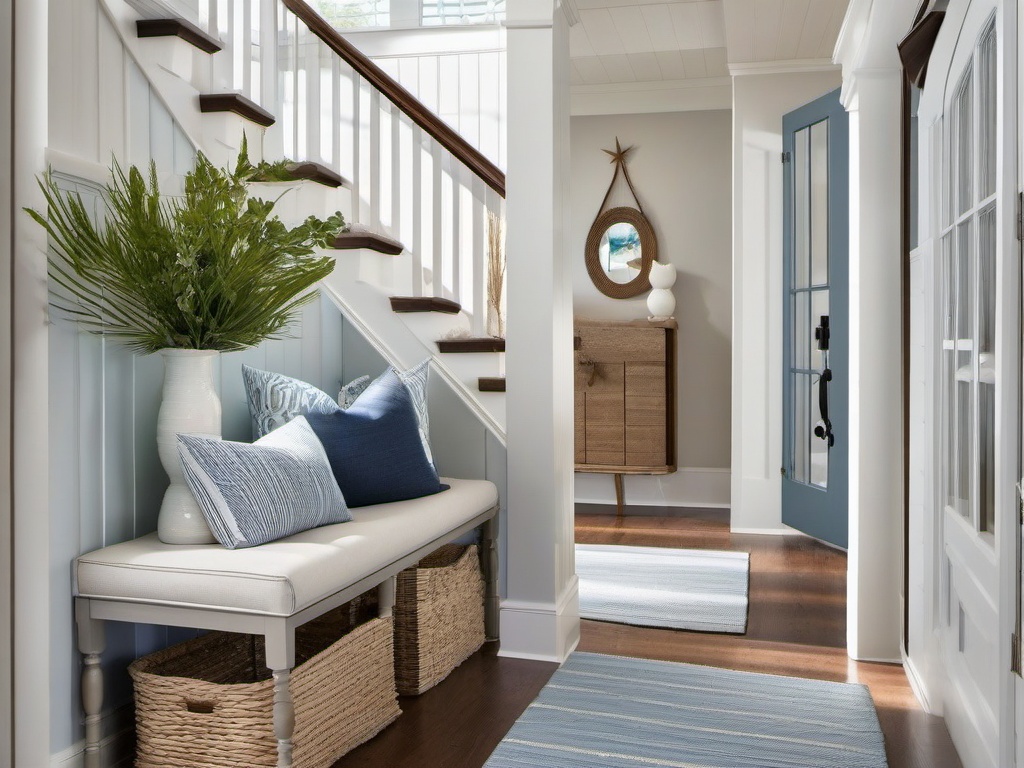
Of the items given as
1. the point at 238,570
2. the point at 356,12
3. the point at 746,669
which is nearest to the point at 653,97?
the point at 356,12

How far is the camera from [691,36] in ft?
16.3

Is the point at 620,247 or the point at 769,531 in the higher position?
the point at 620,247

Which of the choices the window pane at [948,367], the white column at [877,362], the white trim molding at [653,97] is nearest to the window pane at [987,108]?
the window pane at [948,367]

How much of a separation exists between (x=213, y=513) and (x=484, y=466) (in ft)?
4.16

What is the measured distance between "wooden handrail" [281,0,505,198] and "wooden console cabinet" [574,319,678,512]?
2.10m

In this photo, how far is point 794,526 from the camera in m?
4.90

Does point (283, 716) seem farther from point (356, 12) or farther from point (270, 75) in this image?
point (356, 12)

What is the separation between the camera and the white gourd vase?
222 inches

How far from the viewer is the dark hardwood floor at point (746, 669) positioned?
228cm

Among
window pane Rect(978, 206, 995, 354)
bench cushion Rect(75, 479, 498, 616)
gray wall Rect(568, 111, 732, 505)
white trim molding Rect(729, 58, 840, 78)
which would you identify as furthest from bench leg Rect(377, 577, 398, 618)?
white trim molding Rect(729, 58, 840, 78)

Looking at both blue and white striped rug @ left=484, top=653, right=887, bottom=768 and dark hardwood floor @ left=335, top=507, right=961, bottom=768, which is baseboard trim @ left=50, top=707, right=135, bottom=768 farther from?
blue and white striped rug @ left=484, top=653, right=887, bottom=768

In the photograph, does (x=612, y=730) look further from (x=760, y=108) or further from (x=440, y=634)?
(x=760, y=108)

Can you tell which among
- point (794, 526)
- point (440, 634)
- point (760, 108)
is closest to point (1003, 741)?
point (440, 634)

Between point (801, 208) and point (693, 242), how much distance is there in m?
1.02
